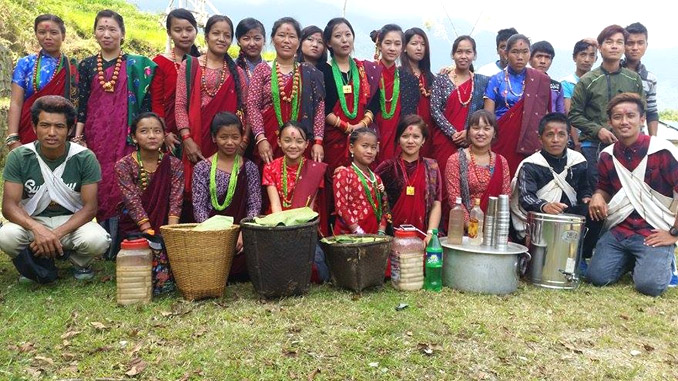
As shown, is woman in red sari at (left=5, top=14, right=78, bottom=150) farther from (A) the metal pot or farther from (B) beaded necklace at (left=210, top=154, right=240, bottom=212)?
(A) the metal pot

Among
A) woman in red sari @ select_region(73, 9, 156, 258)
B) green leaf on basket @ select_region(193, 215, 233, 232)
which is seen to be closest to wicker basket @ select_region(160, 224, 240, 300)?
green leaf on basket @ select_region(193, 215, 233, 232)

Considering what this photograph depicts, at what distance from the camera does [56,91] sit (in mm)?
5078

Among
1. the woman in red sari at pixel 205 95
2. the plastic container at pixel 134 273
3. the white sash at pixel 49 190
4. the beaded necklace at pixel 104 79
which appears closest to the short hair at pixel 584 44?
the woman in red sari at pixel 205 95

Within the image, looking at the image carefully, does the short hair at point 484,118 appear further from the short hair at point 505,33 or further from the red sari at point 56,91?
the red sari at point 56,91

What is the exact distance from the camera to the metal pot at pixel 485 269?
4.22 meters

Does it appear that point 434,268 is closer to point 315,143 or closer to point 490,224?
point 490,224

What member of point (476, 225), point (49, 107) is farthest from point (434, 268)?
point (49, 107)

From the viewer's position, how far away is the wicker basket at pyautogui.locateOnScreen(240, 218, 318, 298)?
3.77m

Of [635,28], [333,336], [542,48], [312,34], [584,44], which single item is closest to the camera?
[333,336]

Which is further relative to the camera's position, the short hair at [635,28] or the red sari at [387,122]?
the short hair at [635,28]

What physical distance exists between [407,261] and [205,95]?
2285mm

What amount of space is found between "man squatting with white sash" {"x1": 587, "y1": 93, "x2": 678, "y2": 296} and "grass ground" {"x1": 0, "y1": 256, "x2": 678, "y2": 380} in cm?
44

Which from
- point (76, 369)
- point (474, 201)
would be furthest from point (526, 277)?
point (76, 369)

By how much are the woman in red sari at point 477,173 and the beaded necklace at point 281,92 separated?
4.90 feet
